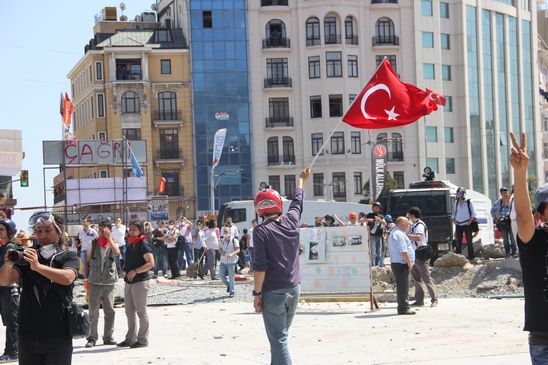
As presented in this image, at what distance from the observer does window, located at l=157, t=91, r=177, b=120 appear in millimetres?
76500

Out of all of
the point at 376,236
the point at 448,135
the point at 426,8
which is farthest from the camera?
the point at 448,135

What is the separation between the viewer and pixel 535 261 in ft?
19.1

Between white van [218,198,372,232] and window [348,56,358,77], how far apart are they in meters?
31.0

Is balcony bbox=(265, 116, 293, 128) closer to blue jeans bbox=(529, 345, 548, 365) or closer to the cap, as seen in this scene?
the cap

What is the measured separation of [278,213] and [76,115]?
260 feet

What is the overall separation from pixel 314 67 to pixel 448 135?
1213 centimetres

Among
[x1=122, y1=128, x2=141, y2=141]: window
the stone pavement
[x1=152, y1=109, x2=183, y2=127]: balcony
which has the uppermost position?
[x1=152, y1=109, x2=183, y2=127]: balcony

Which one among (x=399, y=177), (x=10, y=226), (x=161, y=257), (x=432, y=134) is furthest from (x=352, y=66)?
(x=10, y=226)

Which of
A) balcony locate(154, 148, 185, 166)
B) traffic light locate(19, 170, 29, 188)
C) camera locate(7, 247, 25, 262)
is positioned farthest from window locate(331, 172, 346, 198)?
camera locate(7, 247, 25, 262)

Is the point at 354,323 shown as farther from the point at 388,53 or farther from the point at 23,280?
the point at 388,53

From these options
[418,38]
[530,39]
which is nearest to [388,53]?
[418,38]

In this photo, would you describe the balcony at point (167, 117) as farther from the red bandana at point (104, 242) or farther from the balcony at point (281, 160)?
the red bandana at point (104, 242)

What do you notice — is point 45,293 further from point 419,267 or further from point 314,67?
point 314,67

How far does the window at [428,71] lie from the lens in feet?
253
